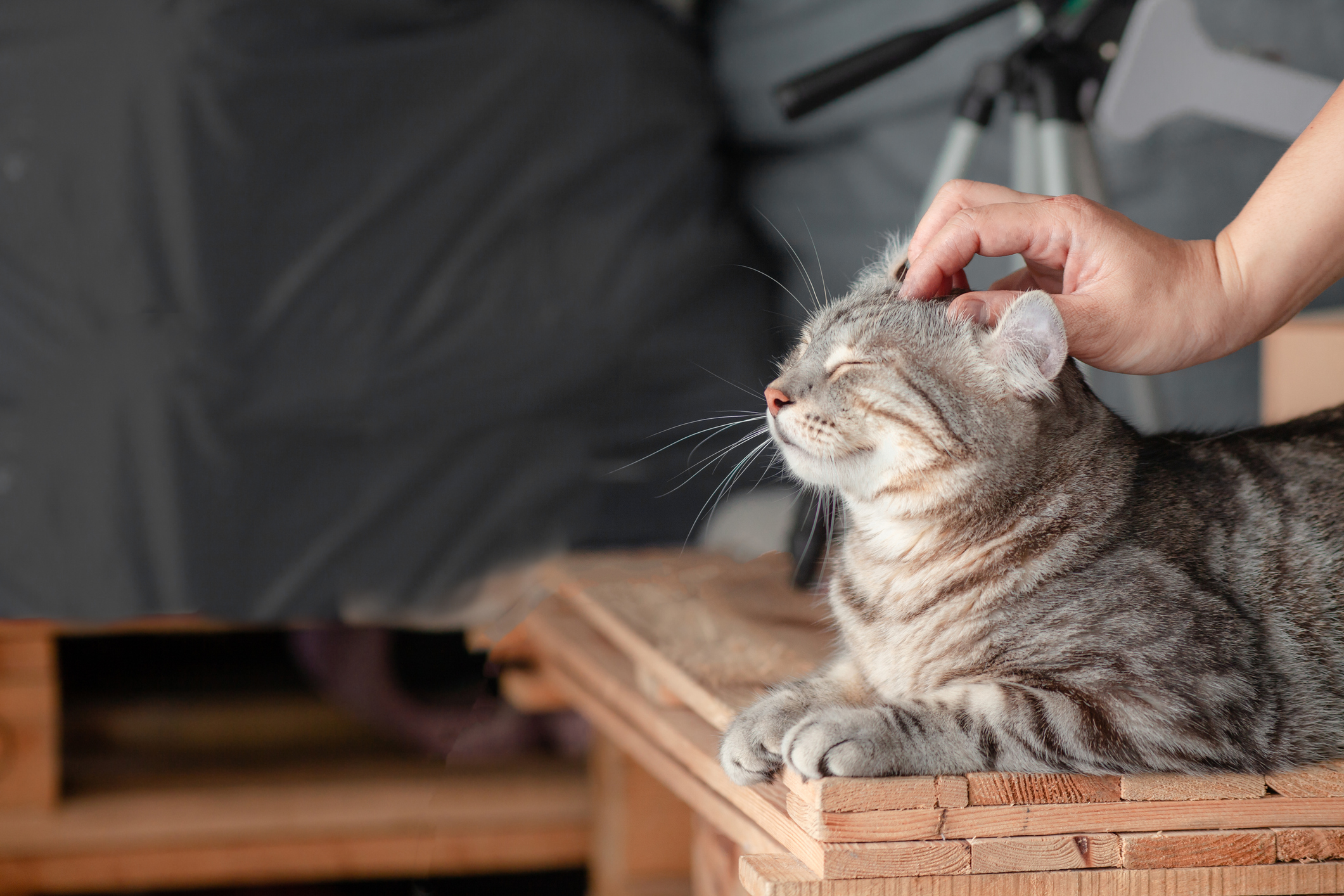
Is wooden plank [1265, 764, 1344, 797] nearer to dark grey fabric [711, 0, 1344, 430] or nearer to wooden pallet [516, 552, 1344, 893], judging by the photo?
wooden pallet [516, 552, 1344, 893]

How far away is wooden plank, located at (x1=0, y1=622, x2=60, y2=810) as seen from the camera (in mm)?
1390

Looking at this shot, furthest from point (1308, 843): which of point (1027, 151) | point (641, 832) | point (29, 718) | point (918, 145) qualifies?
point (29, 718)

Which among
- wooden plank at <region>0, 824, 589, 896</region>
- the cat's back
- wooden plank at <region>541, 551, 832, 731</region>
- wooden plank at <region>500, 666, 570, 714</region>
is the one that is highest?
the cat's back

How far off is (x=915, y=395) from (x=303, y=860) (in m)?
1.10

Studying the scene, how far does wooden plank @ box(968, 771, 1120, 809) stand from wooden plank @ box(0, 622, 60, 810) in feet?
4.07

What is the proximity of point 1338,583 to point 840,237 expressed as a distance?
3.49 ft

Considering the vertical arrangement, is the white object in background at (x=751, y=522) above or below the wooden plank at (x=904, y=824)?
below

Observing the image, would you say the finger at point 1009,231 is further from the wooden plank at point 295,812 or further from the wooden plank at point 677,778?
the wooden plank at point 295,812

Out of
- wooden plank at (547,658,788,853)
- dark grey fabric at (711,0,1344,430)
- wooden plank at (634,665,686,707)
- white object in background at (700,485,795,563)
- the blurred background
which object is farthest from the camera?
white object in background at (700,485,795,563)

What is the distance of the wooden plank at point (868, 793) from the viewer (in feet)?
1.97

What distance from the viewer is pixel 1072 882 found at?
62cm

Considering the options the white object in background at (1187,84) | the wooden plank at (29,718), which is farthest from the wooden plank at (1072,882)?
the wooden plank at (29,718)

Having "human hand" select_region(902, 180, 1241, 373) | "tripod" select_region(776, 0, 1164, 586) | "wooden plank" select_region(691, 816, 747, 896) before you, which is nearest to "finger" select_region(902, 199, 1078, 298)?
"human hand" select_region(902, 180, 1241, 373)

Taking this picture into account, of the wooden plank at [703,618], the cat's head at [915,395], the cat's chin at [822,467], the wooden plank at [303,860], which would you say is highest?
the cat's head at [915,395]
